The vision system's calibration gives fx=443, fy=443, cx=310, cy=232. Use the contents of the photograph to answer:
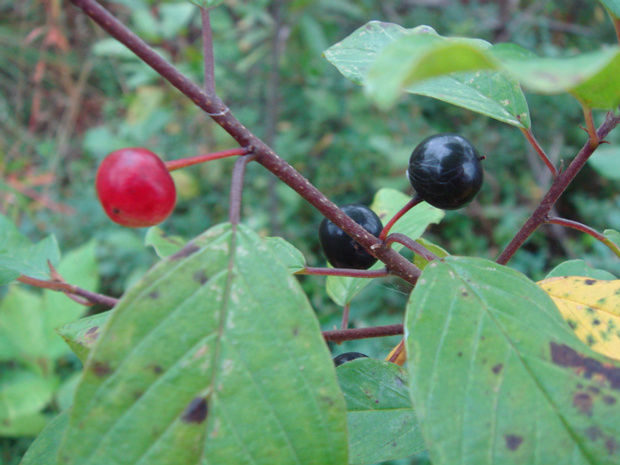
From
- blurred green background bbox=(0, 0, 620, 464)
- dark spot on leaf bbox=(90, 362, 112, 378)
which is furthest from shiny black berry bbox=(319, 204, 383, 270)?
blurred green background bbox=(0, 0, 620, 464)

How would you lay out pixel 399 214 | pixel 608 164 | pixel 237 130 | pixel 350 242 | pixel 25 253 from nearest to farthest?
pixel 237 130, pixel 399 214, pixel 350 242, pixel 25 253, pixel 608 164

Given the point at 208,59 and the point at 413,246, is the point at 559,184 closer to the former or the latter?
the point at 413,246

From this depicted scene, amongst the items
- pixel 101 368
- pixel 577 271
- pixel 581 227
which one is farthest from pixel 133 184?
pixel 577 271

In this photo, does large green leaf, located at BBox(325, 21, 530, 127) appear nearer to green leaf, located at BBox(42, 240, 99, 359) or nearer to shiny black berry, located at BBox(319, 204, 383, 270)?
shiny black berry, located at BBox(319, 204, 383, 270)

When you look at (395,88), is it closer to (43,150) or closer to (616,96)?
(616,96)

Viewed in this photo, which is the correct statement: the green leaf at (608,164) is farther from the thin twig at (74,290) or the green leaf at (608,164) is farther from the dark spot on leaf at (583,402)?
the thin twig at (74,290)

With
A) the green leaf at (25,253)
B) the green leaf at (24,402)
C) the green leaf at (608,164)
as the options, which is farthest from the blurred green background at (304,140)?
the green leaf at (25,253)

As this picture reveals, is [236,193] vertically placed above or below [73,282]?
above
